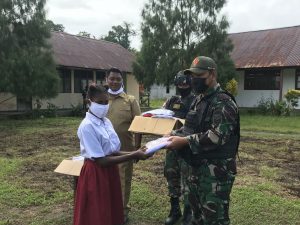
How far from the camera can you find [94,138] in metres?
3.32

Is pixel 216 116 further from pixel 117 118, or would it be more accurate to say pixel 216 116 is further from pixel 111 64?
pixel 111 64

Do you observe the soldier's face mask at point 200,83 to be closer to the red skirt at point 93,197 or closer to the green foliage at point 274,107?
the red skirt at point 93,197

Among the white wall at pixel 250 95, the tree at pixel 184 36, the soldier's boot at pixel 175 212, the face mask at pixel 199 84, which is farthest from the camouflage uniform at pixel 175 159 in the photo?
the white wall at pixel 250 95

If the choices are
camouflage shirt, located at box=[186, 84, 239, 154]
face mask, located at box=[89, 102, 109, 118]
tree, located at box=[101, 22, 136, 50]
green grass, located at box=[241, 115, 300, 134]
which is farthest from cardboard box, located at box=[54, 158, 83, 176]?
tree, located at box=[101, 22, 136, 50]

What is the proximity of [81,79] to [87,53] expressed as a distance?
2.04 metres

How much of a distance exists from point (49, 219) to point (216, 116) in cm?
291

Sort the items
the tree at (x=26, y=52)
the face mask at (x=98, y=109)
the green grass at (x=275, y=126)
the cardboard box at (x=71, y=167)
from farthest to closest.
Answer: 1. the tree at (x=26, y=52)
2. the green grass at (x=275, y=126)
3. the cardboard box at (x=71, y=167)
4. the face mask at (x=98, y=109)

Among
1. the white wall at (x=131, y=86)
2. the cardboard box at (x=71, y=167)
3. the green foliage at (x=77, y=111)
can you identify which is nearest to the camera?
the cardboard box at (x=71, y=167)

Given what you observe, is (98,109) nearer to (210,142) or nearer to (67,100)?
(210,142)

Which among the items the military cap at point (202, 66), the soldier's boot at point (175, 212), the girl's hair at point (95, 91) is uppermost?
the military cap at point (202, 66)

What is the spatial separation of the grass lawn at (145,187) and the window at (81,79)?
39.9ft

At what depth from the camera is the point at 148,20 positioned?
20.9 metres

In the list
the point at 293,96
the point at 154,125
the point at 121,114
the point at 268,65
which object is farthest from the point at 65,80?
the point at 154,125

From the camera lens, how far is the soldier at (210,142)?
294cm
